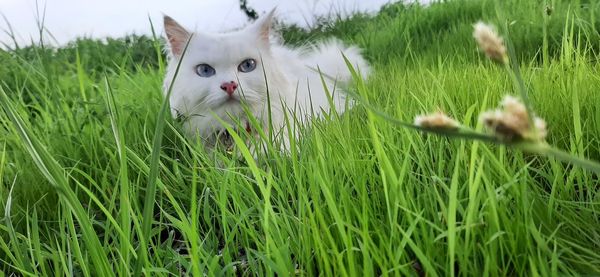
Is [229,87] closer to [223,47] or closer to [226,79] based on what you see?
[226,79]

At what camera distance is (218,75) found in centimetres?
189

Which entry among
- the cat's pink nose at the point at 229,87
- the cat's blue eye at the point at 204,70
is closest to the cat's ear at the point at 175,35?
the cat's blue eye at the point at 204,70

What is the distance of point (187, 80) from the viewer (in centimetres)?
192

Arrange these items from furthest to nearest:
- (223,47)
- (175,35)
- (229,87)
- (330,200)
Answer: (175,35) < (223,47) < (229,87) < (330,200)

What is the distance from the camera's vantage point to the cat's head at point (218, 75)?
6.10 ft

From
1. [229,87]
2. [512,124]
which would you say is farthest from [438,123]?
[229,87]

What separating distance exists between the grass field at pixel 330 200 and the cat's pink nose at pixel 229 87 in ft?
0.72

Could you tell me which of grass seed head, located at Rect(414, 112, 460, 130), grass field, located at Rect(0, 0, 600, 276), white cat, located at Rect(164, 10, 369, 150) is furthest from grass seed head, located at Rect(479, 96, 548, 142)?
white cat, located at Rect(164, 10, 369, 150)

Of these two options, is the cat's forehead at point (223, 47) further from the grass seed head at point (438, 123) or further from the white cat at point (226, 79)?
the grass seed head at point (438, 123)

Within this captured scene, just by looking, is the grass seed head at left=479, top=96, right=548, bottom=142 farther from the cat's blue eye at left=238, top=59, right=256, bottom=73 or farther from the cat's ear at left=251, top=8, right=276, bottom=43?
the cat's ear at left=251, top=8, right=276, bottom=43

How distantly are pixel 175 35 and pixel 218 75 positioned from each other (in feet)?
0.90

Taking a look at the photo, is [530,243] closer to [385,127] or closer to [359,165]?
[359,165]

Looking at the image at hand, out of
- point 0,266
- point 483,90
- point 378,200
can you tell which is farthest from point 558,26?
point 0,266

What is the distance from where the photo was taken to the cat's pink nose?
5.97ft
